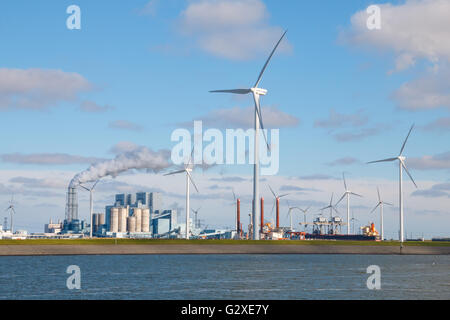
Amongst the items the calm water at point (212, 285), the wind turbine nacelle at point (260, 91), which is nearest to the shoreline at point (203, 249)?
the wind turbine nacelle at point (260, 91)

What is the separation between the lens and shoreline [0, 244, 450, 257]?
13962cm

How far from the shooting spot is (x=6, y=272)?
87500 millimetres

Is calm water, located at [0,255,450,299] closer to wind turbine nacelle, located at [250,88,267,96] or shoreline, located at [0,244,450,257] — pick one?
shoreline, located at [0,244,450,257]

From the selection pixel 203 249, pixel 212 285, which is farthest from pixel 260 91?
pixel 212 285

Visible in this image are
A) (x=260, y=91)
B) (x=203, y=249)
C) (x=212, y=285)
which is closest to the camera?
(x=212, y=285)

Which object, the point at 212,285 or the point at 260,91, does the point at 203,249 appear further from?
the point at 212,285

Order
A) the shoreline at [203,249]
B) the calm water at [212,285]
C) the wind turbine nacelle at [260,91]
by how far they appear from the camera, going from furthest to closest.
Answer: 1. the wind turbine nacelle at [260,91]
2. the shoreline at [203,249]
3. the calm water at [212,285]

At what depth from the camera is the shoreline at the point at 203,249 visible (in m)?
140

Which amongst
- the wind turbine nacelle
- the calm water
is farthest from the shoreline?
the calm water

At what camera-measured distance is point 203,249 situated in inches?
6339

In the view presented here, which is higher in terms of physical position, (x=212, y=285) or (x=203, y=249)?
(x=212, y=285)


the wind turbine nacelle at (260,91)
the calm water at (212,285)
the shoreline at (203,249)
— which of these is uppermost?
the wind turbine nacelle at (260,91)

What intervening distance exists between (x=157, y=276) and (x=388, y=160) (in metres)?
131

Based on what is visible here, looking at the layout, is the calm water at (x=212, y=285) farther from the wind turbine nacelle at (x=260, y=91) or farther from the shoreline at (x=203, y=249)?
the wind turbine nacelle at (x=260, y=91)
